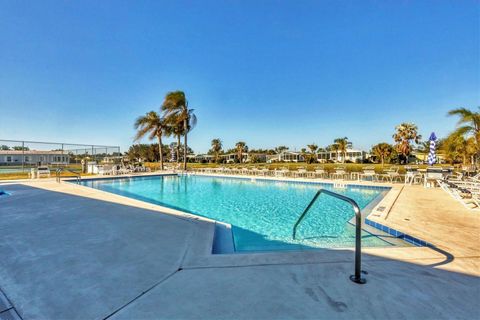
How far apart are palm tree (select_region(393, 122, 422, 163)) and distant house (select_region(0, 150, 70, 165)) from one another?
123ft

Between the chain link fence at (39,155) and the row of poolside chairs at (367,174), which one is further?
the chain link fence at (39,155)

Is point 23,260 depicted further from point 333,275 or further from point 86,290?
point 333,275

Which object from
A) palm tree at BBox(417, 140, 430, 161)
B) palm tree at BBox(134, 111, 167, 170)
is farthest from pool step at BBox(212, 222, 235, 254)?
palm tree at BBox(417, 140, 430, 161)

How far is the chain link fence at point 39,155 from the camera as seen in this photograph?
1400 cm

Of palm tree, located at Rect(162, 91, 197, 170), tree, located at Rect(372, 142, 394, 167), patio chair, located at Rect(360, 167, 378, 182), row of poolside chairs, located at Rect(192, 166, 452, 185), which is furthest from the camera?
tree, located at Rect(372, 142, 394, 167)

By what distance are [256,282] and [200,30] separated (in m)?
14.4

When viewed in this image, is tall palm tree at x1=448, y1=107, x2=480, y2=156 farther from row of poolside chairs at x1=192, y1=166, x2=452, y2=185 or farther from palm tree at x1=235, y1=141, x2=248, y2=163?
palm tree at x1=235, y1=141, x2=248, y2=163

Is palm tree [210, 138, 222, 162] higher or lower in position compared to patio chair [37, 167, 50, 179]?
higher

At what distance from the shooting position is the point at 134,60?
46.5 ft

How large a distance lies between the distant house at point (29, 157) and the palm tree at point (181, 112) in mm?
9275

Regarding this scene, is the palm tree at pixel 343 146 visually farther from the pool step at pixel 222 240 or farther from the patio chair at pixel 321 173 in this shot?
the pool step at pixel 222 240

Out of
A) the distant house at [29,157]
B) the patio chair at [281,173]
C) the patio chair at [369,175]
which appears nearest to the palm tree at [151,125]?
→ the distant house at [29,157]

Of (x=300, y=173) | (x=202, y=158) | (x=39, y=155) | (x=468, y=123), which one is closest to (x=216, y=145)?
(x=202, y=158)

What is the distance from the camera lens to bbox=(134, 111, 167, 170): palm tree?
22.1 m
